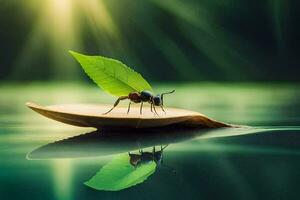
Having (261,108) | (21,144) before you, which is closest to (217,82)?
(261,108)

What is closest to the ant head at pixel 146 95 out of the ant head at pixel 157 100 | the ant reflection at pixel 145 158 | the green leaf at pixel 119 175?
the ant head at pixel 157 100

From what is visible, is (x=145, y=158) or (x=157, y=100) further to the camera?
(x=157, y=100)

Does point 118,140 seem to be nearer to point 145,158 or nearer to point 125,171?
point 145,158

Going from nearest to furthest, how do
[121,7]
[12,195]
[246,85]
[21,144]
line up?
[12,195]
[21,144]
[246,85]
[121,7]

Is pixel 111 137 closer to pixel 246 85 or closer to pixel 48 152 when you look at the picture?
pixel 48 152

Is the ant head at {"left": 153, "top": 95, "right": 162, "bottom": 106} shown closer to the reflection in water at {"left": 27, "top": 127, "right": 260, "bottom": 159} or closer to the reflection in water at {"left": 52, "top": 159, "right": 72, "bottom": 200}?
the reflection in water at {"left": 27, "top": 127, "right": 260, "bottom": 159}

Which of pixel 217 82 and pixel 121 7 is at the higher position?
pixel 121 7

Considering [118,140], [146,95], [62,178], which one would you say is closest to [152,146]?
[118,140]

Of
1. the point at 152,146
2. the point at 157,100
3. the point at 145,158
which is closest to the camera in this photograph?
the point at 145,158
